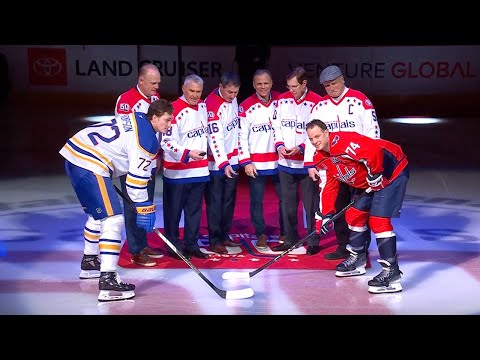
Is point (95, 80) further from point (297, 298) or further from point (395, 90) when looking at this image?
point (297, 298)

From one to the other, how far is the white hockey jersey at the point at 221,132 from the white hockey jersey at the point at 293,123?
0.31 meters

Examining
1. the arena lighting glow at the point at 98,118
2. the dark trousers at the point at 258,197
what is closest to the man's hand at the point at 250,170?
the dark trousers at the point at 258,197

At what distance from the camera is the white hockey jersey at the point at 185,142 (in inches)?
233

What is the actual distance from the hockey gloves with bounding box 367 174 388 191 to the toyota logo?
10.1 m

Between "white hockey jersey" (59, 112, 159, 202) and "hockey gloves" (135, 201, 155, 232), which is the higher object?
"white hockey jersey" (59, 112, 159, 202)

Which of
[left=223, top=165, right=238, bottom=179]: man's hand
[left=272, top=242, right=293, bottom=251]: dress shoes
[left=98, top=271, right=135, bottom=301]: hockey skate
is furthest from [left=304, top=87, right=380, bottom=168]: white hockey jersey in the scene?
[left=98, top=271, right=135, bottom=301]: hockey skate

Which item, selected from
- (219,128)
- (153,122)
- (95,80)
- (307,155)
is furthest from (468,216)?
(95,80)

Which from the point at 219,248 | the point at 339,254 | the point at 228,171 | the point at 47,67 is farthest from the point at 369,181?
the point at 47,67

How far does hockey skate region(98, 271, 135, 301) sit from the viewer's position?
5191 mm

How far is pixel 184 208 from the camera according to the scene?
6133mm

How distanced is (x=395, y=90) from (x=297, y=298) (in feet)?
31.5

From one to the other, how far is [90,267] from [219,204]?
1.10m

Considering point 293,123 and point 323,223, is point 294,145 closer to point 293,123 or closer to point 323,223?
point 293,123

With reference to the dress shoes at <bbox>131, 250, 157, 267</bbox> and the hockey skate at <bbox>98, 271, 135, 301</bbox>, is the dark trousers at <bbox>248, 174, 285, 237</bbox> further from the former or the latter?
the hockey skate at <bbox>98, 271, 135, 301</bbox>
